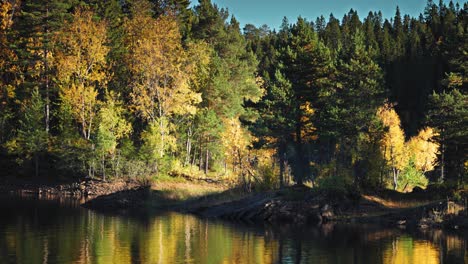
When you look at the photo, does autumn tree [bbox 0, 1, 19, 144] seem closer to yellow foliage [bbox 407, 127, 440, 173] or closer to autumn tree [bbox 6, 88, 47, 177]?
autumn tree [bbox 6, 88, 47, 177]

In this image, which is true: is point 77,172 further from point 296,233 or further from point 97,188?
point 296,233

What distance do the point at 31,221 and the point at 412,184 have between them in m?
38.3

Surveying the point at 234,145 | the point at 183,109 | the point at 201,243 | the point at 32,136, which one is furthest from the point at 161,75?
the point at 201,243

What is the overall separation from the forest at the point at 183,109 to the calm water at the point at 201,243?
29.7 ft

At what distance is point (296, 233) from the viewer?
40.5m

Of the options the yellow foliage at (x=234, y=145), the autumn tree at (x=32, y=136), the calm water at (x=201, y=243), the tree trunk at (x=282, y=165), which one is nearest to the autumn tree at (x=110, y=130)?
the autumn tree at (x=32, y=136)

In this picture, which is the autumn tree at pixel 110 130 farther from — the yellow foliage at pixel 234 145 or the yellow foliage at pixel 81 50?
the yellow foliage at pixel 234 145

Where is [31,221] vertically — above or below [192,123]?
below

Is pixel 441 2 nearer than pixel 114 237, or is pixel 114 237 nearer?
pixel 114 237

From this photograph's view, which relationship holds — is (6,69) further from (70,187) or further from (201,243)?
(201,243)

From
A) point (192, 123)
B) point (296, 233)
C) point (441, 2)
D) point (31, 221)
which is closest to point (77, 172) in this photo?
point (192, 123)

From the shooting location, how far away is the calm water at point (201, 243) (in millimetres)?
30516

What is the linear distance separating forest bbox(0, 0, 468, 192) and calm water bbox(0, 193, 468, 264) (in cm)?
905

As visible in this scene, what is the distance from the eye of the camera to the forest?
55094 mm
